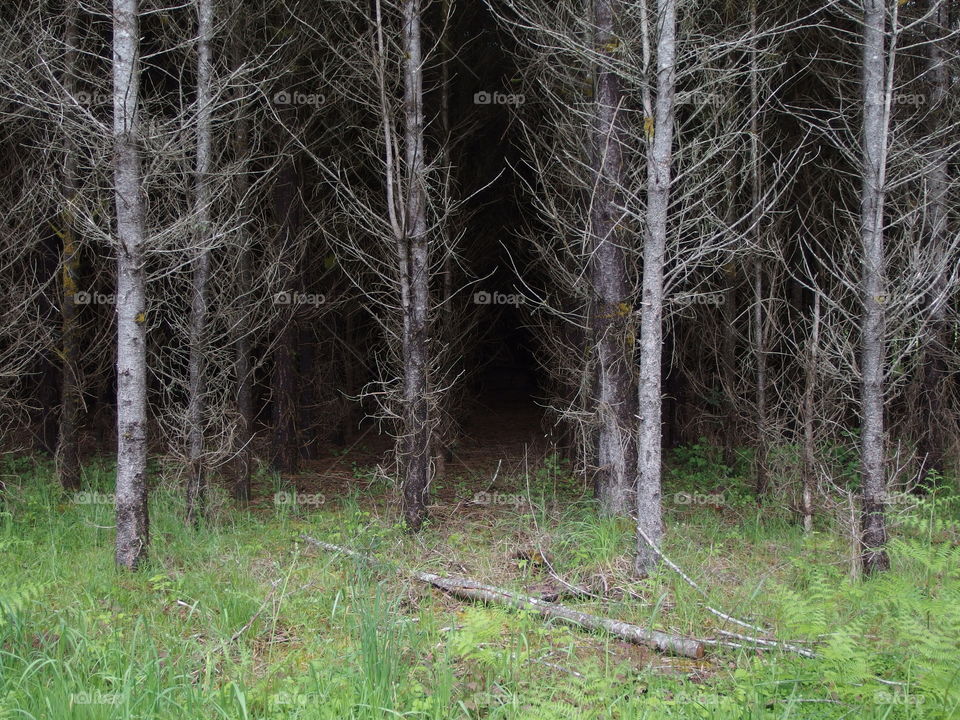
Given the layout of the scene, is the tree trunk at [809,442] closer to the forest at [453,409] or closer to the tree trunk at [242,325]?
the forest at [453,409]

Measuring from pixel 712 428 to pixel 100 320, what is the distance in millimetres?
9106

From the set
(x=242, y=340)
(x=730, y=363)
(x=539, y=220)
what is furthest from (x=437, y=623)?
(x=730, y=363)

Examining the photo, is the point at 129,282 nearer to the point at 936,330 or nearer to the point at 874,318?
the point at 874,318

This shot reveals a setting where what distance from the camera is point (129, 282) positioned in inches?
224

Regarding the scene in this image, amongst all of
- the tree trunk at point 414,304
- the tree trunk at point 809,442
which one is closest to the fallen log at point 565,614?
the tree trunk at point 414,304

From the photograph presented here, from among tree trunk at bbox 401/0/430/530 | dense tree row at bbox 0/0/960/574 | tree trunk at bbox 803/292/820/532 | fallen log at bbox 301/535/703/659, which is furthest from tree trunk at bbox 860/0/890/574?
tree trunk at bbox 401/0/430/530

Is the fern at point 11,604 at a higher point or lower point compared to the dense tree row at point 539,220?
lower

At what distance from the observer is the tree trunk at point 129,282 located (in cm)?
566

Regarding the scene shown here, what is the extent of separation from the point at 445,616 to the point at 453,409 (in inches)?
269

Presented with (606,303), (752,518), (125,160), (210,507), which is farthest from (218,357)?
(752,518)

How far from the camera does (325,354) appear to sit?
471 inches

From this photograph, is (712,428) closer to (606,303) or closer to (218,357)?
(606,303)

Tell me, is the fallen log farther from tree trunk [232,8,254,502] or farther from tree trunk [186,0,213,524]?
tree trunk [232,8,254,502]

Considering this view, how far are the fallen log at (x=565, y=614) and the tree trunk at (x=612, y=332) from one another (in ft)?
6.51
